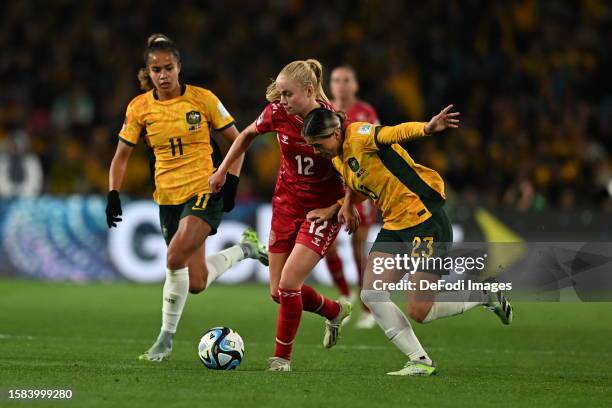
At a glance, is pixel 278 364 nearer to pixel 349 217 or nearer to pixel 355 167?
pixel 349 217

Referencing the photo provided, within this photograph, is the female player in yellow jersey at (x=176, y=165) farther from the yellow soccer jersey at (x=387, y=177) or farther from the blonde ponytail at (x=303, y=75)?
the yellow soccer jersey at (x=387, y=177)

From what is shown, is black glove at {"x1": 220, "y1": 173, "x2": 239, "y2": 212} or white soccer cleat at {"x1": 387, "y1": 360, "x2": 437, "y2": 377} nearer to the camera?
white soccer cleat at {"x1": 387, "y1": 360, "x2": 437, "y2": 377}

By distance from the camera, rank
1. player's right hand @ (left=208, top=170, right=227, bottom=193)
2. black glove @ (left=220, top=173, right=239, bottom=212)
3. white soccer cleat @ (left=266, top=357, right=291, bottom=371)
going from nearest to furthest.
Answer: white soccer cleat @ (left=266, top=357, right=291, bottom=371) → player's right hand @ (left=208, top=170, right=227, bottom=193) → black glove @ (left=220, top=173, right=239, bottom=212)

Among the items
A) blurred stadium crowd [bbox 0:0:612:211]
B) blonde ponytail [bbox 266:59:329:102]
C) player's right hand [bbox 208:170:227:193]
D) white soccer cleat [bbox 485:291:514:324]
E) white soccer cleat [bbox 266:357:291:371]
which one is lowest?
white soccer cleat [bbox 266:357:291:371]

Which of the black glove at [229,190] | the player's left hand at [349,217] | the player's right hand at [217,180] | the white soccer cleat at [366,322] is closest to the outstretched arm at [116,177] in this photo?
the black glove at [229,190]

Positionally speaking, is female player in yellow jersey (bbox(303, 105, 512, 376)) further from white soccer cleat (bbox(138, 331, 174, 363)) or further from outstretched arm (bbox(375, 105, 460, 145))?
white soccer cleat (bbox(138, 331, 174, 363))

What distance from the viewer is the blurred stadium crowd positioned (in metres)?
17.6

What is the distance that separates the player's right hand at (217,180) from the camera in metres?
7.64

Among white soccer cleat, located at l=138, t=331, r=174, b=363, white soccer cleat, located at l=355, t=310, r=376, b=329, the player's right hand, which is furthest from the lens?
white soccer cleat, located at l=355, t=310, r=376, b=329

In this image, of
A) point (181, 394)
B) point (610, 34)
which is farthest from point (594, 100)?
point (181, 394)

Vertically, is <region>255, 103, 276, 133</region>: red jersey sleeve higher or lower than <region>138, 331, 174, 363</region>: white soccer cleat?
higher

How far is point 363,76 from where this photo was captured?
19.2 metres

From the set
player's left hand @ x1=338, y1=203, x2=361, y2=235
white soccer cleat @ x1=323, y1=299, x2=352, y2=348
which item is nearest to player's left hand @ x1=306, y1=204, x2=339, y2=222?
player's left hand @ x1=338, y1=203, x2=361, y2=235

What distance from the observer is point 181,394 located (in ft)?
20.3
